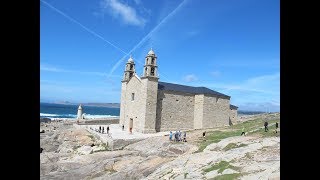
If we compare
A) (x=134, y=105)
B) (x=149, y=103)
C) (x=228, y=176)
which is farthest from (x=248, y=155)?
(x=134, y=105)

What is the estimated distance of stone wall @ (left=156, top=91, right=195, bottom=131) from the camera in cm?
3694

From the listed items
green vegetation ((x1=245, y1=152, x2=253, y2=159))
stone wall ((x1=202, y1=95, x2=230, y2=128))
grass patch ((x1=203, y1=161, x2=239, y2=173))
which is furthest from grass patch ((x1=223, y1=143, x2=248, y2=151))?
stone wall ((x1=202, y1=95, x2=230, y2=128))

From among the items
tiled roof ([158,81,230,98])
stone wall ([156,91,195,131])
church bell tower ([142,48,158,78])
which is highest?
church bell tower ([142,48,158,78])

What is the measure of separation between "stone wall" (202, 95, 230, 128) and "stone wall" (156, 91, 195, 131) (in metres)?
1.69

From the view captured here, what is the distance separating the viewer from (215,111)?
40.5m

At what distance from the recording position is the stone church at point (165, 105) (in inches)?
1416

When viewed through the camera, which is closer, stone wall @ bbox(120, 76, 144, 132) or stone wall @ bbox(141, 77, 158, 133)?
stone wall @ bbox(141, 77, 158, 133)

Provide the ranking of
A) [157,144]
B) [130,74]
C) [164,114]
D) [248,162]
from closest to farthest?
[248,162] < [157,144] < [164,114] < [130,74]

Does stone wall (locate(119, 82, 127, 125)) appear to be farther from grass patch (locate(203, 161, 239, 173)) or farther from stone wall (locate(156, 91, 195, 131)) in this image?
grass patch (locate(203, 161, 239, 173))

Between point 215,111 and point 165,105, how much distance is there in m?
7.17
